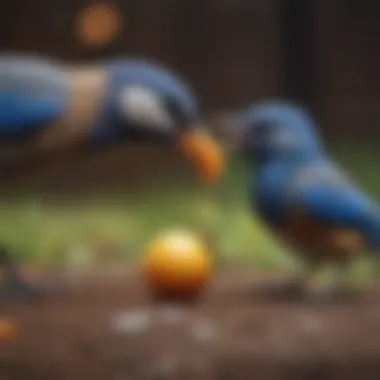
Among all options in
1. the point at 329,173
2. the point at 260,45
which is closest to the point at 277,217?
the point at 329,173

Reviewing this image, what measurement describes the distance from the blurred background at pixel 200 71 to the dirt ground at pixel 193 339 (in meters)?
0.11

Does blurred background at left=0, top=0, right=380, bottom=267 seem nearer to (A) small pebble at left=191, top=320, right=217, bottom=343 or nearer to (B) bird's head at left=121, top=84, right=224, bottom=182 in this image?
(B) bird's head at left=121, top=84, right=224, bottom=182

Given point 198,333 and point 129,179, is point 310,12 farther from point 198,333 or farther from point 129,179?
point 198,333

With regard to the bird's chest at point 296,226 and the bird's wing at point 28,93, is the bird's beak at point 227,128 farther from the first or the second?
the bird's wing at point 28,93

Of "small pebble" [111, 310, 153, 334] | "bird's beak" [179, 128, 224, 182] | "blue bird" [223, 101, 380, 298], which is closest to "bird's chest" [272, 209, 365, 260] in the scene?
"blue bird" [223, 101, 380, 298]

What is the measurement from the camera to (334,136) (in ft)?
5.23

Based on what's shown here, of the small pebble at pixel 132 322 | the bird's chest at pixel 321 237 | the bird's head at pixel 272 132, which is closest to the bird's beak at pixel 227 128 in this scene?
the bird's head at pixel 272 132

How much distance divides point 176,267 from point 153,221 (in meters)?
0.11

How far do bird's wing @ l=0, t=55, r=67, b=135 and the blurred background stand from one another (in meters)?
0.02

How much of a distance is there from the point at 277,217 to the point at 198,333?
0.25 meters

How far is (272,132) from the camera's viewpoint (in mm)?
1633

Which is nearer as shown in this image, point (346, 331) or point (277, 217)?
point (346, 331)

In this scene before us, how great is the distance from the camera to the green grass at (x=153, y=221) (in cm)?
→ 160

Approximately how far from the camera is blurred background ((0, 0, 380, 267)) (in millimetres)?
1594
